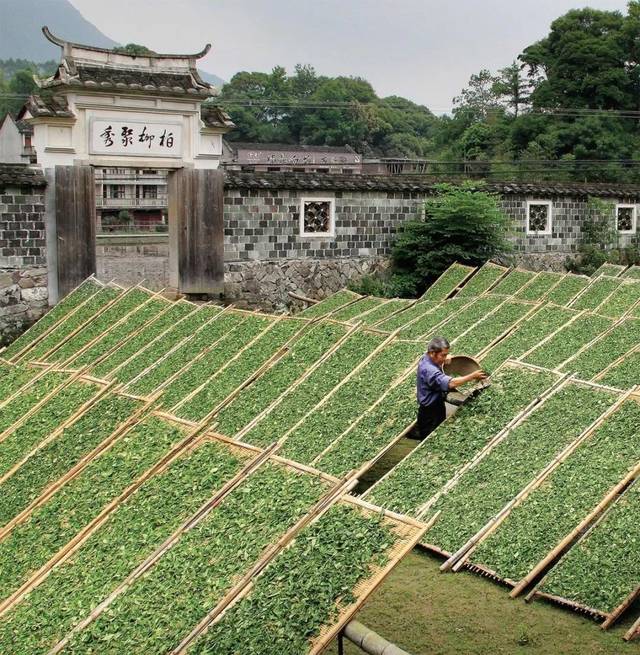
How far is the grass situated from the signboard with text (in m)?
9.07

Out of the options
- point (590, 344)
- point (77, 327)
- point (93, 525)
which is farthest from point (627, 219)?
point (93, 525)

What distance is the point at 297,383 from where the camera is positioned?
7.81 m

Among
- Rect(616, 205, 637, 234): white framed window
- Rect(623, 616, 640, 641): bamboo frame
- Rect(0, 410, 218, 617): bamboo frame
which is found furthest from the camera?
Rect(616, 205, 637, 234): white framed window

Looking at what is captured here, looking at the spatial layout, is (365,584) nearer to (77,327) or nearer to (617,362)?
(617,362)

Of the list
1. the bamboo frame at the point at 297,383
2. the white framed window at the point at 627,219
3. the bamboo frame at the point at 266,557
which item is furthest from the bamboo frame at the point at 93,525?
the white framed window at the point at 627,219

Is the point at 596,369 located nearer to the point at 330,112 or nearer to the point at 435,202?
the point at 435,202

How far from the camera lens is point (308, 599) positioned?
15.1 ft

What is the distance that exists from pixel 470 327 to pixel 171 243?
602 cm

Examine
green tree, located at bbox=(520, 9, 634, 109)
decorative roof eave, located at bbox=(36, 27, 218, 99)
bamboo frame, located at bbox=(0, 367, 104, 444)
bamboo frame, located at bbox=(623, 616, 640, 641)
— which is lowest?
bamboo frame, located at bbox=(623, 616, 640, 641)

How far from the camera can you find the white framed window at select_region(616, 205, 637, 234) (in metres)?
19.5

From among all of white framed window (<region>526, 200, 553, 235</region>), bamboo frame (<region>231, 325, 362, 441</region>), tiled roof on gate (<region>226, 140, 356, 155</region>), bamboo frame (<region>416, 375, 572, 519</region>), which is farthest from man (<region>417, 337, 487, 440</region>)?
tiled roof on gate (<region>226, 140, 356, 155</region>)

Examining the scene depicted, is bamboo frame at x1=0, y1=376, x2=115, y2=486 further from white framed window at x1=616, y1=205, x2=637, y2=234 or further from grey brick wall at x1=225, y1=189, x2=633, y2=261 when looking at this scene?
white framed window at x1=616, y1=205, x2=637, y2=234

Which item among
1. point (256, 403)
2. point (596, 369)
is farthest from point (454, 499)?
point (596, 369)

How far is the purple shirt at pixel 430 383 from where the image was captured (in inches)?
264
